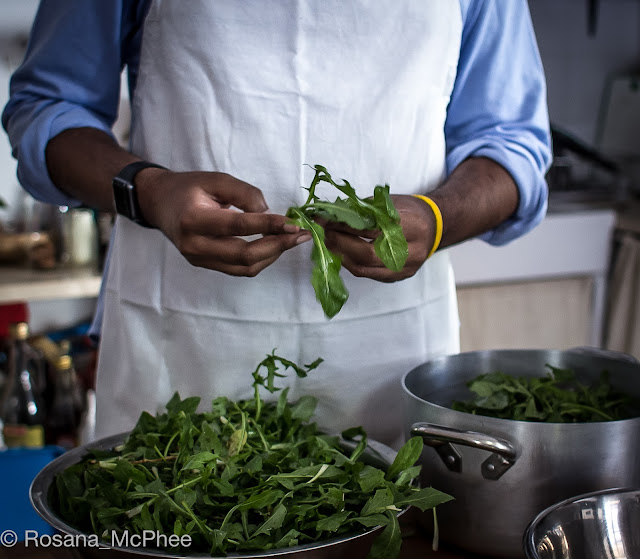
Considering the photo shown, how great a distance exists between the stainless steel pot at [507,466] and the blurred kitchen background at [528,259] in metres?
1.31

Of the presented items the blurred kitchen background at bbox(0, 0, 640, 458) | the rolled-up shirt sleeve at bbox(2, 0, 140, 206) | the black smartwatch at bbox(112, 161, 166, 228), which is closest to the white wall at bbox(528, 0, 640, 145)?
the blurred kitchen background at bbox(0, 0, 640, 458)

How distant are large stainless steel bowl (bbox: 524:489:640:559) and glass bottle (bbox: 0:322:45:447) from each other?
1282 mm

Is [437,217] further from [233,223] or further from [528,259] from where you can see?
[528,259]

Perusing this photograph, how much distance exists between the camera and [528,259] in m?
2.27

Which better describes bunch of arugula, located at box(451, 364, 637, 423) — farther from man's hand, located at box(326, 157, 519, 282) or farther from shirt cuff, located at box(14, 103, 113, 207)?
shirt cuff, located at box(14, 103, 113, 207)

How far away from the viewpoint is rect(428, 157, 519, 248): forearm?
2.72ft

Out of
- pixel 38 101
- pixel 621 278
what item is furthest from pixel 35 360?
pixel 621 278

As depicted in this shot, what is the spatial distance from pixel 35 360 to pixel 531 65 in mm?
1206

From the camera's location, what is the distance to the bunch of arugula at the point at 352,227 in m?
0.60

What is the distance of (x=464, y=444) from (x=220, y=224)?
0.88 feet

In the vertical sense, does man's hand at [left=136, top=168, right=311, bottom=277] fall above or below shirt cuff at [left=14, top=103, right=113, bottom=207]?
below

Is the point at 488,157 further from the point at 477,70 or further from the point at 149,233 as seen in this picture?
the point at 149,233

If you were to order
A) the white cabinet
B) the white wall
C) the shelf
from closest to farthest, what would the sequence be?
the shelf < the white cabinet < the white wall

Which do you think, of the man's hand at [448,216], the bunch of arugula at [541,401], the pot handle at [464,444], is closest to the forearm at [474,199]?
the man's hand at [448,216]
